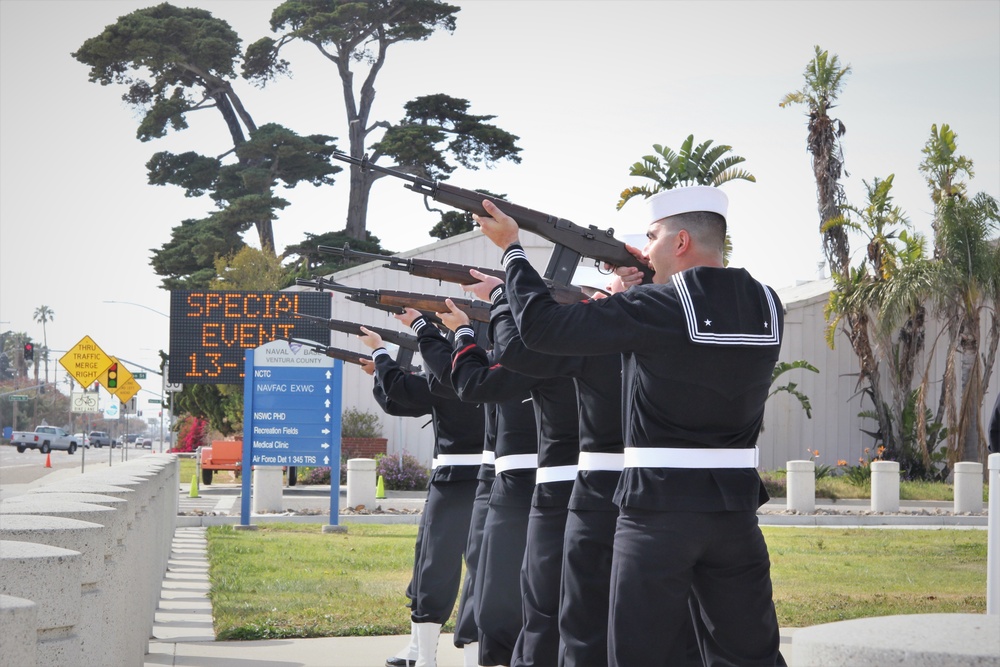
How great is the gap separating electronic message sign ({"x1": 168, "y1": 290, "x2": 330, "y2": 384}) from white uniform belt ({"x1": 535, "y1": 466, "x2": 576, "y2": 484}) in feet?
52.0

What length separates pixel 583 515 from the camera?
4.57m

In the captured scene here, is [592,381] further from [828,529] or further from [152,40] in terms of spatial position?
[152,40]

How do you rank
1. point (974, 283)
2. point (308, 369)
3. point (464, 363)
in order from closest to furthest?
point (464, 363) < point (308, 369) < point (974, 283)

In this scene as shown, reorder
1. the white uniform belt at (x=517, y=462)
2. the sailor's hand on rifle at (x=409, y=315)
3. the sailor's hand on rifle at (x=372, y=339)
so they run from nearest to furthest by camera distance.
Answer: the white uniform belt at (x=517, y=462) < the sailor's hand on rifle at (x=409, y=315) < the sailor's hand on rifle at (x=372, y=339)

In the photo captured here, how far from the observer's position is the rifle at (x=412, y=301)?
22.5 feet

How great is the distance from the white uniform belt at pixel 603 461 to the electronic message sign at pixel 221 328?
53.5 feet

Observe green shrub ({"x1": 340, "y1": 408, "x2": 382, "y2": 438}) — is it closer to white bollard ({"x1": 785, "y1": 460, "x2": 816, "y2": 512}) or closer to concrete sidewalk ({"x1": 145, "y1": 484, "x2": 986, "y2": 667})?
concrete sidewalk ({"x1": 145, "y1": 484, "x2": 986, "y2": 667})

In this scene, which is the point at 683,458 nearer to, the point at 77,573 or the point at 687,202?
the point at 687,202

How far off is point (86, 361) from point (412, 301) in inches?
1105

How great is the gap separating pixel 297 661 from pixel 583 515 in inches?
141

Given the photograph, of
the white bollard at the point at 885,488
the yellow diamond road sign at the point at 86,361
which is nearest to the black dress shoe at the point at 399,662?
the white bollard at the point at 885,488

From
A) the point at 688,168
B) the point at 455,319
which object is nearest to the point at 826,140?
the point at 688,168

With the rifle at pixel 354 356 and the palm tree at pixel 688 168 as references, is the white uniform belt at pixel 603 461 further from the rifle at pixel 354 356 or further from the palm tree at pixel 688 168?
the palm tree at pixel 688 168

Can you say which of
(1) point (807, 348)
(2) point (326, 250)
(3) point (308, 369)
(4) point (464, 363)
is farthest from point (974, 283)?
(4) point (464, 363)
